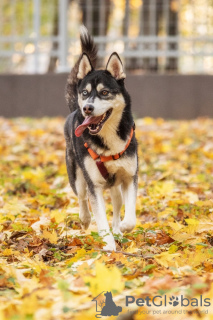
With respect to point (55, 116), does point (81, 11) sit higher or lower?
higher

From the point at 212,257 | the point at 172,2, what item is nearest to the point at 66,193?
the point at 212,257

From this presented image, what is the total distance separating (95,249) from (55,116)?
10671mm

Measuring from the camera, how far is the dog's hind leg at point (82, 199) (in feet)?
17.3

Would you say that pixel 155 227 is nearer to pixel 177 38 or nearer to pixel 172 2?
pixel 177 38

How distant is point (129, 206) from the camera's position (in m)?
4.61

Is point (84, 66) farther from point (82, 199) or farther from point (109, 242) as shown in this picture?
point (109, 242)

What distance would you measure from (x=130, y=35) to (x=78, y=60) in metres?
11.5

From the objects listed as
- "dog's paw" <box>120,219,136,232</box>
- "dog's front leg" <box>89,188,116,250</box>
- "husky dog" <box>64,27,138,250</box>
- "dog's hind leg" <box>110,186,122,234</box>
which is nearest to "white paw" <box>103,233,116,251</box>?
"dog's front leg" <box>89,188,116,250</box>

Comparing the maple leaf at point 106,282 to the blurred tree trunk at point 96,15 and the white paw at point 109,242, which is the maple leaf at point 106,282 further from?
the blurred tree trunk at point 96,15

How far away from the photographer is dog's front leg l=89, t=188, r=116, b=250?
424cm

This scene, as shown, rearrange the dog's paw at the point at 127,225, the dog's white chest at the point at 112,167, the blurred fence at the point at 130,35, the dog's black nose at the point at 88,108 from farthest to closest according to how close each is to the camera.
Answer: the blurred fence at the point at 130,35, the dog's white chest at the point at 112,167, the dog's paw at the point at 127,225, the dog's black nose at the point at 88,108

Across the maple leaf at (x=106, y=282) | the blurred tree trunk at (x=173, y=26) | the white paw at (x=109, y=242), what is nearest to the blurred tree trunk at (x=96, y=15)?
the blurred tree trunk at (x=173, y=26)

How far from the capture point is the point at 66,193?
650 centimetres

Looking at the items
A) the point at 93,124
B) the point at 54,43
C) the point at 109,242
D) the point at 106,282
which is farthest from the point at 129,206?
the point at 54,43
